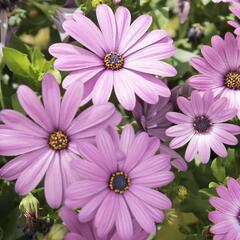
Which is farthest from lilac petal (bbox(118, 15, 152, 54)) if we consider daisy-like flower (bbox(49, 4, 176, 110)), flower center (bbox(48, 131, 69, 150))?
flower center (bbox(48, 131, 69, 150))

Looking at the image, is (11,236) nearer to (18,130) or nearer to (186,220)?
(18,130)

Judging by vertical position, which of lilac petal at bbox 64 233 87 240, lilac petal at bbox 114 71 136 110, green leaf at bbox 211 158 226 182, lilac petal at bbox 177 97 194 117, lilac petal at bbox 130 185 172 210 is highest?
lilac petal at bbox 114 71 136 110

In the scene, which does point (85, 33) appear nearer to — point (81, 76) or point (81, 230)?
point (81, 76)

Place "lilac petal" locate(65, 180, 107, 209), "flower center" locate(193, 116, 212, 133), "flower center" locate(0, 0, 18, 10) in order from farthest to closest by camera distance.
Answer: "flower center" locate(0, 0, 18, 10) → "flower center" locate(193, 116, 212, 133) → "lilac petal" locate(65, 180, 107, 209)

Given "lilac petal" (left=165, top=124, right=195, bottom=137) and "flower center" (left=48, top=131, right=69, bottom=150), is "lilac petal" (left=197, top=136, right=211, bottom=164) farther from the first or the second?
"flower center" (left=48, top=131, right=69, bottom=150)

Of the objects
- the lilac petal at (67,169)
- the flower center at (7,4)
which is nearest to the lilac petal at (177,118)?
the lilac petal at (67,169)

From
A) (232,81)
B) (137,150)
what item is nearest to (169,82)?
(232,81)
